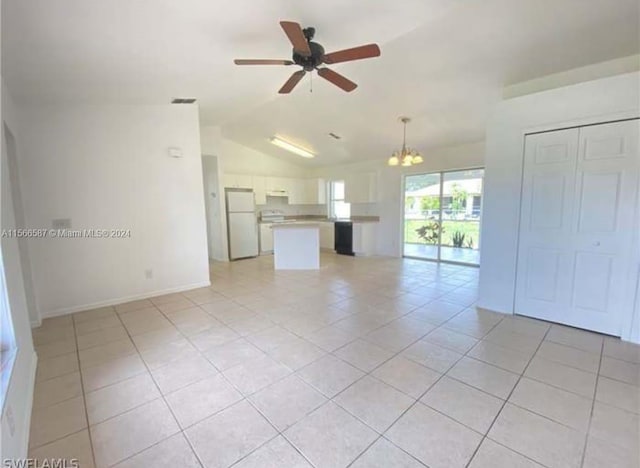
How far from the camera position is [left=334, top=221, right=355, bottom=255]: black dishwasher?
23.9 feet

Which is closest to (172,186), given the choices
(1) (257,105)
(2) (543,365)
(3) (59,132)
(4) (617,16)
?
(3) (59,132)

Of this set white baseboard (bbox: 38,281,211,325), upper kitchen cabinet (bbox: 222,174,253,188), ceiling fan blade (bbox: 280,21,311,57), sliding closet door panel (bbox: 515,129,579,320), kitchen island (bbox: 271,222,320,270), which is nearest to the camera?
ceiling fan blade (bbox: 280,21,311,57)

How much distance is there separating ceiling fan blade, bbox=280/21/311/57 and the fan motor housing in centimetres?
9

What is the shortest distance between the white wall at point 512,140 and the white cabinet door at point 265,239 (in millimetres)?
5256

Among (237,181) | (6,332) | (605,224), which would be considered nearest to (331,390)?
(6,332)

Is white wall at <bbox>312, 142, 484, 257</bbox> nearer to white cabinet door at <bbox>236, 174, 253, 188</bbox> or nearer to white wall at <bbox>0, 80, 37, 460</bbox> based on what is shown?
white cabinet door at <bbox>236, 174, 253, 188</bbox>

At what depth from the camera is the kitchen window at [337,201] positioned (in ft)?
27.2

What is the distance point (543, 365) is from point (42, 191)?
544cm

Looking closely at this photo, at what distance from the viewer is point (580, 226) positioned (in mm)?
2939

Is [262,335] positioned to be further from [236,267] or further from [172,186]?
[236,267]

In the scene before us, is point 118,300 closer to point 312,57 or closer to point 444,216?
point 312,57

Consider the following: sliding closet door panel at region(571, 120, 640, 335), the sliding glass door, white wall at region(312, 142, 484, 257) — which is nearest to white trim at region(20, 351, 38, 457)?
sliding closet door panel at region(571, 120, 640, 335)

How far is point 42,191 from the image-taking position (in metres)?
3.42

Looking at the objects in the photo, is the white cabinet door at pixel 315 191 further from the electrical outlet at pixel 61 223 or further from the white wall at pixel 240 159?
the electrical outlet at pixel 61 223
